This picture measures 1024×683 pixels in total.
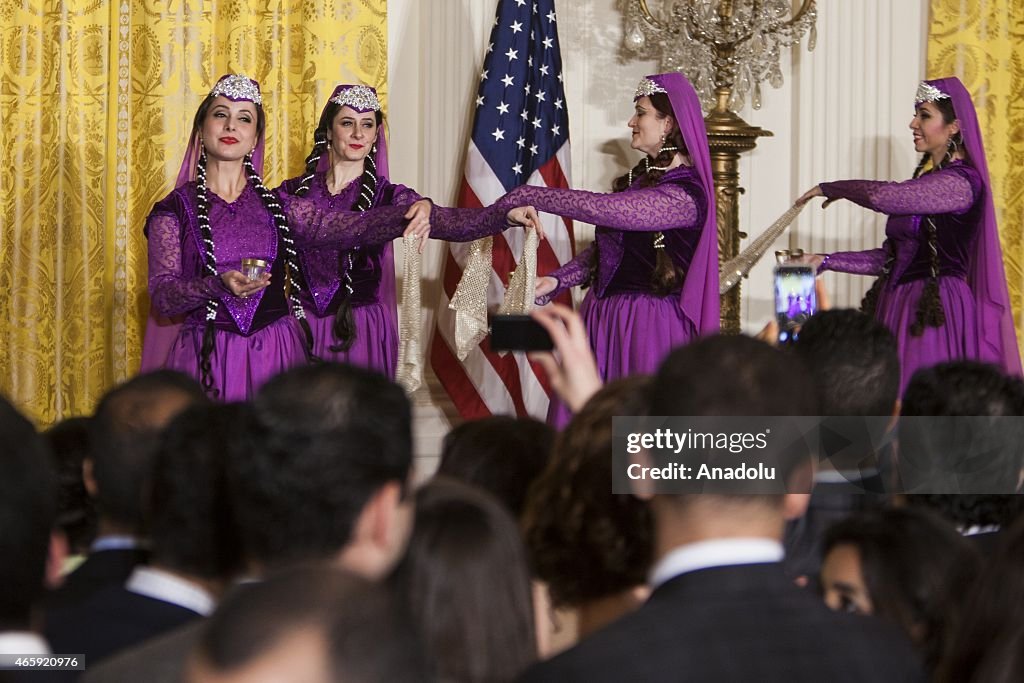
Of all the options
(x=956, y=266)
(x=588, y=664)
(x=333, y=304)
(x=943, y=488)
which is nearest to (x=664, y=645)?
(x=588, y=664)

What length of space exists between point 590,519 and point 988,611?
550 mm

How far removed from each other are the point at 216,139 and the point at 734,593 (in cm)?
351

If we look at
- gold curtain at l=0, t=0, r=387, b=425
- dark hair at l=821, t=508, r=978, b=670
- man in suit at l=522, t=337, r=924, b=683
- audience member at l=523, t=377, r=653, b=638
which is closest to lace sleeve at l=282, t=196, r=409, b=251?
gold curtain at l=0, t=0, r=387, b=425

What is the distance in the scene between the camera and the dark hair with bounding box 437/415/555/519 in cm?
229

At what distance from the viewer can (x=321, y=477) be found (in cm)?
170

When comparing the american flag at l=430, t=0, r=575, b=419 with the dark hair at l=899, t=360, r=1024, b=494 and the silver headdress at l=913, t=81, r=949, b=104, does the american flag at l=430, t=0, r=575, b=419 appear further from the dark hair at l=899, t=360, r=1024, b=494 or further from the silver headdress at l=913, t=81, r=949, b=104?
the dark hair at l=899, t=360, r=1024, b=494

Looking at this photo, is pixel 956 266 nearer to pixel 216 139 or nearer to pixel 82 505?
pixel 216 139

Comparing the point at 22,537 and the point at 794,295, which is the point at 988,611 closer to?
the point at 22,537

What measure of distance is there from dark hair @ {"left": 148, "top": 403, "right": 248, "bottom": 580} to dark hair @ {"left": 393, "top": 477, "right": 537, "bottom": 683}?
28 cm

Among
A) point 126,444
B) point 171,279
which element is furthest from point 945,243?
point 126,444

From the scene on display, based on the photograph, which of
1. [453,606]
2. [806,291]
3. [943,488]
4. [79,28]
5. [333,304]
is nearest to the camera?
[453,606]

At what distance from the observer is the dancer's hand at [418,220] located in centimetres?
478

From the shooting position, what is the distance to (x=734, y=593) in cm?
158

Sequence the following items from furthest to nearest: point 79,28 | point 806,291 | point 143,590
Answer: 1. point 79,28
2. point 806,291
3. point 143,590
